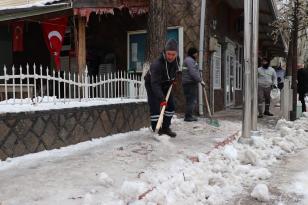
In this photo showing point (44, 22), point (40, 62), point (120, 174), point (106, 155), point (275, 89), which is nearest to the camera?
point (120, 174)

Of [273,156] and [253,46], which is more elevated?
[253,46]

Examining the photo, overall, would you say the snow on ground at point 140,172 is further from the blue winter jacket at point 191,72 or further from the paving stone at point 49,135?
the blue winter jacket at point 191,72

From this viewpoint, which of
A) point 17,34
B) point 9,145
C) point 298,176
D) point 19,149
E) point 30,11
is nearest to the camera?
point 9,145

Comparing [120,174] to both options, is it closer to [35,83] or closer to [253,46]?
[35,83]

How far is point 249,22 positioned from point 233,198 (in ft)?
12.9

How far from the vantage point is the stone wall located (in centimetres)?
574

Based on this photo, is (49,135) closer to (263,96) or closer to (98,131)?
(98,131)

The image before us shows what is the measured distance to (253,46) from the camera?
7.86 metres

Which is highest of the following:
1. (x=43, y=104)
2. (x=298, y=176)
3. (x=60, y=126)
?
(x=43, y=104)

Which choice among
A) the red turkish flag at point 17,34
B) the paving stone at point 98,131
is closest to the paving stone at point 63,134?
the paving stone at point 98,131

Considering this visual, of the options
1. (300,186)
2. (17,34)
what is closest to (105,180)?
(300,186)

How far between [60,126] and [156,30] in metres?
4.28

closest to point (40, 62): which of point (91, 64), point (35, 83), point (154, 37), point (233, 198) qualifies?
point (91, 64)

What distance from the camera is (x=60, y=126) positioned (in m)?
6.65
